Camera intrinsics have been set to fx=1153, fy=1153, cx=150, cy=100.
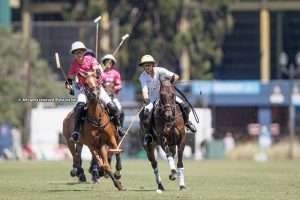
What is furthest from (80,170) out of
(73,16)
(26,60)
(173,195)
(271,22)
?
(271,22)

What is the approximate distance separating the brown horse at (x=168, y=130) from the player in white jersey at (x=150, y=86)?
0.49 feet

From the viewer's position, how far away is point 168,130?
24.1 meters

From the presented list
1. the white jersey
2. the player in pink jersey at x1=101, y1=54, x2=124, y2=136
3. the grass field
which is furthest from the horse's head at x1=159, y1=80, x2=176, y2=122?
the player in pink jersey at x1=101, y1=54, x2=124, y2=136

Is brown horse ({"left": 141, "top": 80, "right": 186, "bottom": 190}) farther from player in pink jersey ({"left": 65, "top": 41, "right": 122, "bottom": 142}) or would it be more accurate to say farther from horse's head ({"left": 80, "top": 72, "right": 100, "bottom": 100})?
horse's head ({"left": 80, "top": 72, "right": 100, "bottom": 100})

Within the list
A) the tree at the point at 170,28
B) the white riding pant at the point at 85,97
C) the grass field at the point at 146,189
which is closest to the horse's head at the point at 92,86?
the white riding pant at the point at 85,97

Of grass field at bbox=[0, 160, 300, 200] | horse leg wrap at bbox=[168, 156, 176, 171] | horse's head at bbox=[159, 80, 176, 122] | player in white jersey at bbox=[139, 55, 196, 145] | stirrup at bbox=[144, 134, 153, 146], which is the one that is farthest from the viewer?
stirrup at bbox=[144, 134, 153, 146]

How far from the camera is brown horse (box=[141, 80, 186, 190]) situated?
23.5m

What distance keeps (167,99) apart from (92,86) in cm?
158

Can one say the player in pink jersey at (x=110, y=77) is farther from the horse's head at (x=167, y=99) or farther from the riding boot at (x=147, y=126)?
the horse's head at (x=167, y=99)

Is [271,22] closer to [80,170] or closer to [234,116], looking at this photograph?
[234,116]

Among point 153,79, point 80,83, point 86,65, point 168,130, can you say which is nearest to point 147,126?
point 168,130

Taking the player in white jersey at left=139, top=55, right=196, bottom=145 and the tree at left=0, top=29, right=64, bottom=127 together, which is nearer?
the player in white jersey at left=139, top=55, right=196, bottom=145

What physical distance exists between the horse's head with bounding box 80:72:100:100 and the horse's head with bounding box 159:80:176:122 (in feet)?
4.32

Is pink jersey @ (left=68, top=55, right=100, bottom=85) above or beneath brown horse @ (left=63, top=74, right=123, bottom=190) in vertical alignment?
above
